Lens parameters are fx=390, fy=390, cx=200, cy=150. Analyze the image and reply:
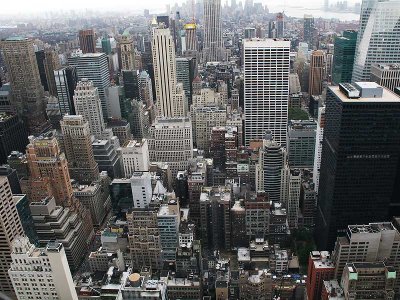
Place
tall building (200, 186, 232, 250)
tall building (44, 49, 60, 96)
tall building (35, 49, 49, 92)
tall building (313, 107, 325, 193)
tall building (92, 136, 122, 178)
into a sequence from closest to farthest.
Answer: tall building (200, 186, 232, 250)
tall building (313, 107, 325, 193)
tall building (92, 136, 122, 178)
tall building (35, 49, 49, 92)
tall building (44, 49, 60, 96)

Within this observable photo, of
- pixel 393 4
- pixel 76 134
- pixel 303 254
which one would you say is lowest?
pixel 303 254

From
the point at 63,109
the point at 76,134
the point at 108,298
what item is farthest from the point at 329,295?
the point at 63,109

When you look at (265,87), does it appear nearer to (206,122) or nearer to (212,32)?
(206,122)

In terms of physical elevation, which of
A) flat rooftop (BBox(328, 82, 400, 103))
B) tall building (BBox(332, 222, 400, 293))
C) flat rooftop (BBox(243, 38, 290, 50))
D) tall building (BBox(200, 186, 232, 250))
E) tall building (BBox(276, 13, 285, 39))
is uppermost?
flat rooftop (BBox(243, 38, 290, 50))

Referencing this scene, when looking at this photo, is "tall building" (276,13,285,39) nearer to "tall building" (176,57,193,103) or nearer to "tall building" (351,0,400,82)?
"tall building" (176,57,193,103)

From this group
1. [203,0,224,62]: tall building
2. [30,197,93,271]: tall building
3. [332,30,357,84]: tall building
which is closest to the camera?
[30,197,93,271]: tall building

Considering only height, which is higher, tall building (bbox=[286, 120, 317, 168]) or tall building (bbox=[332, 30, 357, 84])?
tall building (bbox=[332, 30, 357, 84])

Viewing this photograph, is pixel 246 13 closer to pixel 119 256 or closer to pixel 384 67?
pixel 384 67

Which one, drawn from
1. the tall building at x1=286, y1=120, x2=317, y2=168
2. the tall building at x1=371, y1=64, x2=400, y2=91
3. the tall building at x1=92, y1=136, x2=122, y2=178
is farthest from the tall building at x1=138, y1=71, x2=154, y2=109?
the tall building at x1=371, y1=64, x2=400, y2=91
